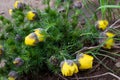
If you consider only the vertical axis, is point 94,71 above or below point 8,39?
below

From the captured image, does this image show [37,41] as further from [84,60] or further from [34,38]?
[84,60]


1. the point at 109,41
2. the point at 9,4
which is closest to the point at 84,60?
the point at 109,41

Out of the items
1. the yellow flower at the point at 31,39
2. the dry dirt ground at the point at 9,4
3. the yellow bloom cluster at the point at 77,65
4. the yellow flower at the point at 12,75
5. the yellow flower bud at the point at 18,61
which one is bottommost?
the yellow flower at the point at 12,75

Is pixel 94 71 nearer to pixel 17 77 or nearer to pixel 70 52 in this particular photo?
pixel 70 52

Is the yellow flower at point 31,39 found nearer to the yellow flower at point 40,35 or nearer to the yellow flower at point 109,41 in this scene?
the yellow flower at point 40,35

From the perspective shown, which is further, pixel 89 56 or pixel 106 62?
pixel 106 62

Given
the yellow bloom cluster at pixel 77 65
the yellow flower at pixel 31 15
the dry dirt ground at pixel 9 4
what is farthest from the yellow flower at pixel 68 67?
the dry dirt ground at pixel 9 4

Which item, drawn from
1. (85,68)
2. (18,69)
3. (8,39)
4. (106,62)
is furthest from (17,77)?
(106,62)
